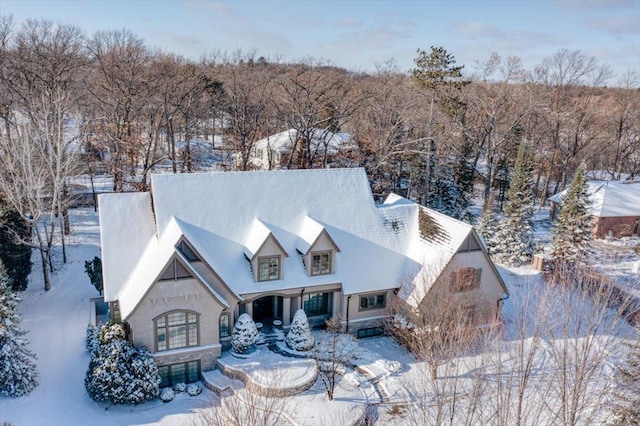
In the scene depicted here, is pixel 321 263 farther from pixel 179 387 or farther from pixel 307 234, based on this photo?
pixel 179 387

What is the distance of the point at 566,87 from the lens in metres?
61.4

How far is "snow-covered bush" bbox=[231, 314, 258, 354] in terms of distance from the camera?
23531 mm

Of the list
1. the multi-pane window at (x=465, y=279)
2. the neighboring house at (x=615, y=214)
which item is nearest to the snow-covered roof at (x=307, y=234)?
the multi-pane window at (x=465, y=279)

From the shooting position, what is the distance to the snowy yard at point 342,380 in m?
19.1

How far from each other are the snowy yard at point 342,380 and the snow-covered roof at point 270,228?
424 centimetres

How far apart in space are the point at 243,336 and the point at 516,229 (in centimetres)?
2617

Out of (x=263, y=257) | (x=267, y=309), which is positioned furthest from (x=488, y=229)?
(x=263, y=257)

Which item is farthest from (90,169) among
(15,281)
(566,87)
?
(566,87)

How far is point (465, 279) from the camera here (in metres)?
26.4

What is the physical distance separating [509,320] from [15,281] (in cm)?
3020

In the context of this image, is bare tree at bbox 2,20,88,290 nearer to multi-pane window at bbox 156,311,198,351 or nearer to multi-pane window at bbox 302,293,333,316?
multi-pane window at bbox 156,311,198,351

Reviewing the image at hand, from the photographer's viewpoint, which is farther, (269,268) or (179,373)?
(269,268)

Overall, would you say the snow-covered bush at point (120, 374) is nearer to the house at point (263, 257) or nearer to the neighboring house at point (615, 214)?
the house at point (263, 257)

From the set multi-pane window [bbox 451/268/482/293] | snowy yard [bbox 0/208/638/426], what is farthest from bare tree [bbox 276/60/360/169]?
snowy yard [bbox 0/208/638/426]
